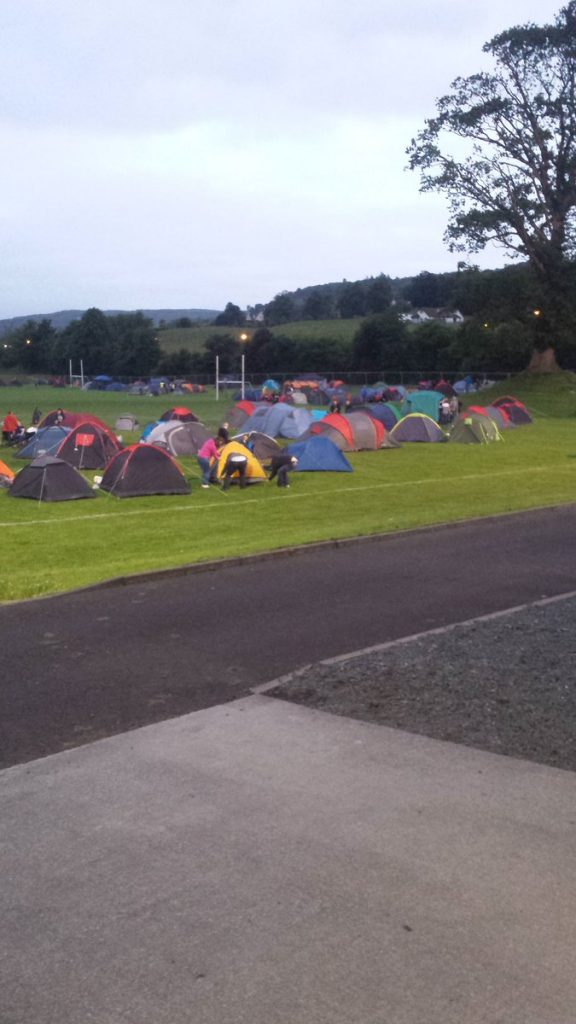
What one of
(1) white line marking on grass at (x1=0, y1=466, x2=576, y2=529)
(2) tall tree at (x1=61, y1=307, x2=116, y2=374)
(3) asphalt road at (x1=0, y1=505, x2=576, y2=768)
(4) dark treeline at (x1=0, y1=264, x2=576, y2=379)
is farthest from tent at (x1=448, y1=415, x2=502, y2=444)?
(2) tall tree at (x1=61, y1=307, x2=116, y2=374)

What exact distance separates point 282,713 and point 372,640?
291 cm

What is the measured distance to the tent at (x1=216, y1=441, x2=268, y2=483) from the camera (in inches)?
1107

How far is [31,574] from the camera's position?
625 inches

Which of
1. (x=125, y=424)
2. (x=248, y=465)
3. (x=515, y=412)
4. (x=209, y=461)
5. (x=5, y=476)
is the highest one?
(x=209, y=461)

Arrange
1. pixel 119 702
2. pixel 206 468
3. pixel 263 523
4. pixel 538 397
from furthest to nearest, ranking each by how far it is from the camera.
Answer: pixel 538 397
pixel 206 468
pixel 263 523
pixel 119 702

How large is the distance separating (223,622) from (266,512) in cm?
1193

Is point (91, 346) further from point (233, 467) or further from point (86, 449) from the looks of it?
point (233, 467)

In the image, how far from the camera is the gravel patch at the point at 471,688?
749 centimetres

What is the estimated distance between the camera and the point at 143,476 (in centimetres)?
2688

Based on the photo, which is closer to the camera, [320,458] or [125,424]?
[320,458]

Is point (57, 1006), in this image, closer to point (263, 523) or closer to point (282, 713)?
point (282, 713)

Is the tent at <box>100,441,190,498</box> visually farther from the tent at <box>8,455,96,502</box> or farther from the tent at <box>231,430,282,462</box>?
the tent at <box>231,430,282,462</box>

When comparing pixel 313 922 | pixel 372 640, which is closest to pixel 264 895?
pixel 313 922

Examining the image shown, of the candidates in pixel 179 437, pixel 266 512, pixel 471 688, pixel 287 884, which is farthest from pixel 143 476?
pixel 287 884
